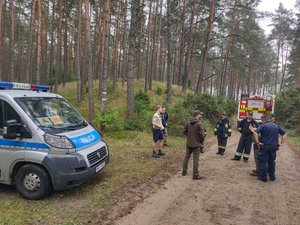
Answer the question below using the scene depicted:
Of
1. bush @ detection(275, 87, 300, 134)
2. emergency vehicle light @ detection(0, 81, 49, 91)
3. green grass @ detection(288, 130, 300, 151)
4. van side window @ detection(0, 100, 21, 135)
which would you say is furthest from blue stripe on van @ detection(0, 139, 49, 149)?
bush @ detection(275, 87, 300, 134)

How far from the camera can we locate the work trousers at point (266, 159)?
720 cm

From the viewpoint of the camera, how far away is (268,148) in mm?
7230

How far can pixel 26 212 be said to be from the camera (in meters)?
4.86

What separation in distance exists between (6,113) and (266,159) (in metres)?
6.49

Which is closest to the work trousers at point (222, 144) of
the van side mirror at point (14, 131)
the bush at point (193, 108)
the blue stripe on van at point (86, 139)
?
the bush at point (193, 108)

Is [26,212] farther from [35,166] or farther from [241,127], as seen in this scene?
[241,127]

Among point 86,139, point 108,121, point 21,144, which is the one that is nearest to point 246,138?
point 86,139

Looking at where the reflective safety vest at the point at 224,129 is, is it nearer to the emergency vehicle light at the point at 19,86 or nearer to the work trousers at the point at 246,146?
the work trousers at the point at 246,146

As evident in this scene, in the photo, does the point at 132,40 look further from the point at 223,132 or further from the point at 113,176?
the point at 113,176

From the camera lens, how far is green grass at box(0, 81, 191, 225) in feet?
15.4

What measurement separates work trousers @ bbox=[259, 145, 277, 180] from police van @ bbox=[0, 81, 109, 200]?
4475 millimetres

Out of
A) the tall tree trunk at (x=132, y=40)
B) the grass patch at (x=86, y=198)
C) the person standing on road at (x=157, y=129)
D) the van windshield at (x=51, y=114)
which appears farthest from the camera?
the tall tree trunk at (x=132, y=40)

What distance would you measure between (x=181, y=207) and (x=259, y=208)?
159 centimetres

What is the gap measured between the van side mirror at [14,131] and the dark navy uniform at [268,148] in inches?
231
